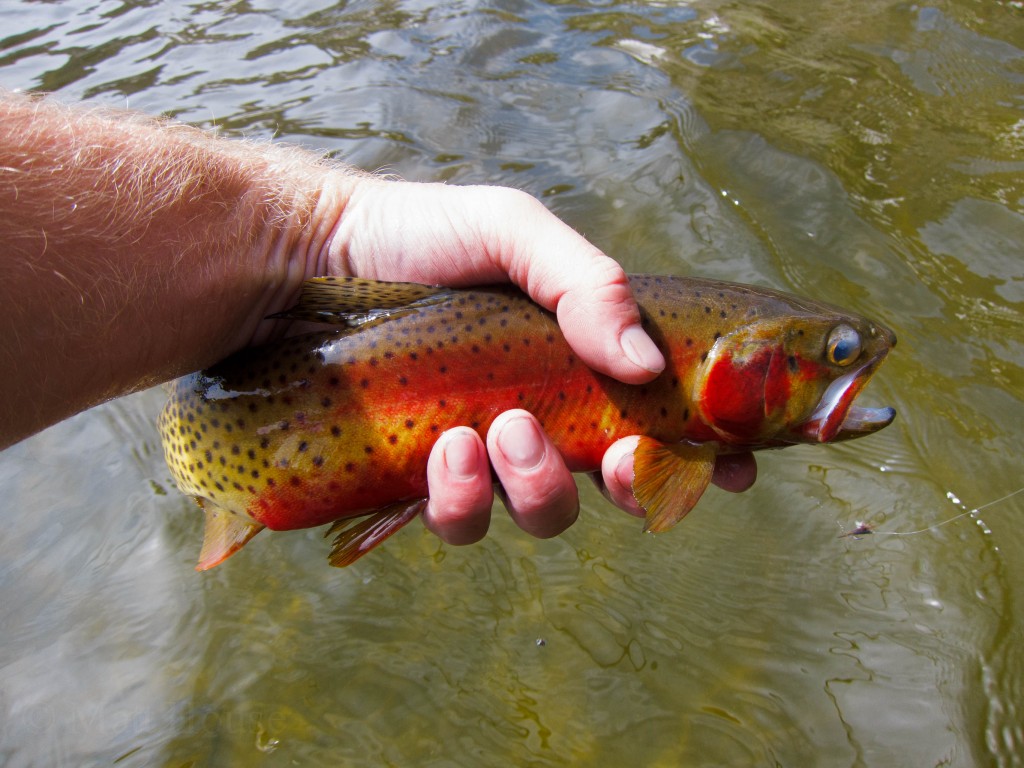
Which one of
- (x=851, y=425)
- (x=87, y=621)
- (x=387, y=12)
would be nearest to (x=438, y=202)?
(x=851, y=425)

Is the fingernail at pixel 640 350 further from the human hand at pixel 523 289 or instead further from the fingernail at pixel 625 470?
the fingernail at pixel 625 470

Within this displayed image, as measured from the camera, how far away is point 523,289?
3201mm

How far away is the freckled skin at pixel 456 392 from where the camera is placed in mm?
2930

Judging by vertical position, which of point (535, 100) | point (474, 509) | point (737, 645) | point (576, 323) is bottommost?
point (737, 645)

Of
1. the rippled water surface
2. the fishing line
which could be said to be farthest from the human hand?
the fishing line

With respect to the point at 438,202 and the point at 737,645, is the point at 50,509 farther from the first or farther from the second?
the point at 737,645

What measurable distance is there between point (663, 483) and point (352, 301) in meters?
1.36

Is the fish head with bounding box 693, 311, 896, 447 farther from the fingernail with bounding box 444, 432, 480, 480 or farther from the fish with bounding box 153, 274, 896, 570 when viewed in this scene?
the fingernail with bounding box 444, 432, 480, 480

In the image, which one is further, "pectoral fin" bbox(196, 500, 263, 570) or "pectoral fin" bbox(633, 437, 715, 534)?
"pectoral fin" bbox(196, 500, 263, 570)

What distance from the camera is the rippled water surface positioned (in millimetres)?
3596

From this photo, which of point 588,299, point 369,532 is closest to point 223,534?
point 369,532

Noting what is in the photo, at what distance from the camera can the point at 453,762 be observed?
3.50 meters

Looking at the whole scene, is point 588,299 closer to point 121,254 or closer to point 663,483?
point 663,483

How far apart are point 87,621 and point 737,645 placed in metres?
3.34
